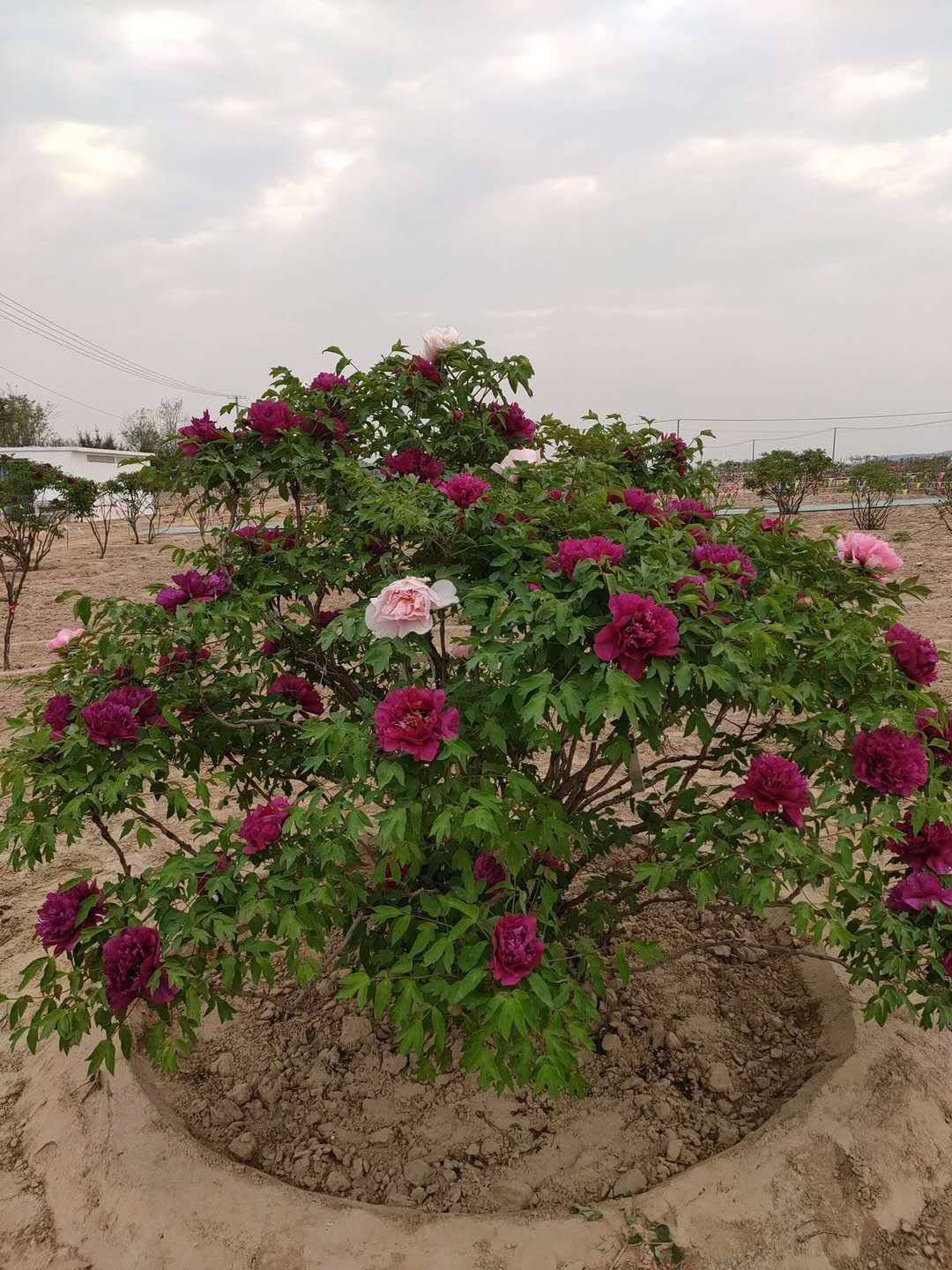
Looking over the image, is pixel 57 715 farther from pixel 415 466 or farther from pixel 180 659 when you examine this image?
pixel 415 466

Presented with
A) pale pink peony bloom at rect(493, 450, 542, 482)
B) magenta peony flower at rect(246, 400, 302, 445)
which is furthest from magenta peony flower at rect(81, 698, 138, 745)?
pale pink peony bloom at rect(493, 450, 542, 482)

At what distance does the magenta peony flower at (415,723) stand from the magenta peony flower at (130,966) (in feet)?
2.03

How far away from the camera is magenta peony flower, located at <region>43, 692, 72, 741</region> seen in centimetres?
171

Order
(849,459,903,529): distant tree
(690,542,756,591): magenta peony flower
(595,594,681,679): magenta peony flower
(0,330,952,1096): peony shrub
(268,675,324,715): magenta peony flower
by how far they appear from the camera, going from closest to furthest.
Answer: (595,594,681,679): magenta peony flower < (0,330,952,1096): peony shrub < (690,542,756,591): magenta peony flower < (268,675,324,715): magenta peony flower < (849,459,903,529): distant tree

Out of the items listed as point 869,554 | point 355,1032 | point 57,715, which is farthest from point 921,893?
point 57,715

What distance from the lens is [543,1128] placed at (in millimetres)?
2014

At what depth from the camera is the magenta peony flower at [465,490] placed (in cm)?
175

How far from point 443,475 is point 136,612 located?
832 millimetres

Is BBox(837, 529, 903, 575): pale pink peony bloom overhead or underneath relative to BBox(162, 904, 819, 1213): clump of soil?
overhead

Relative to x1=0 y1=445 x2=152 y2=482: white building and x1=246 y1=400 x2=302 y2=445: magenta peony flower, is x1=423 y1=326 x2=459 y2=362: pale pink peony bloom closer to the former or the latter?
x1=246 y1=400 x2=302 y2=445: magenta peony flower

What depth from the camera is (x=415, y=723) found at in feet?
4.65

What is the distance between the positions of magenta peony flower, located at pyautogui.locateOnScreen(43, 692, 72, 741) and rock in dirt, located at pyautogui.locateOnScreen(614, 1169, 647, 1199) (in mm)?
1610

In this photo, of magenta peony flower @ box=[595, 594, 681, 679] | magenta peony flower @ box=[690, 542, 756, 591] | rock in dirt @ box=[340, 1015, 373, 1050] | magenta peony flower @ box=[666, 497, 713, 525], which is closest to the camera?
magenta peony flower @ box=[595, 594, 681, 679]

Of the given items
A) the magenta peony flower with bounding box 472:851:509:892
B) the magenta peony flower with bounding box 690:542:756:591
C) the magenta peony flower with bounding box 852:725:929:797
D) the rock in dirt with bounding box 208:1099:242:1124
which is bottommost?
the rock in dirt with bounding box 208:1099:242:1124
